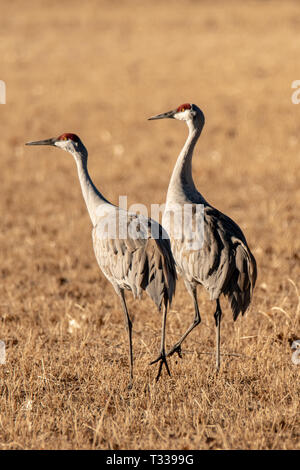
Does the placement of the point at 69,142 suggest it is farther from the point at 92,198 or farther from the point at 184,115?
the point at 184,115

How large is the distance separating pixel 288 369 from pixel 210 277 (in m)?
0.88

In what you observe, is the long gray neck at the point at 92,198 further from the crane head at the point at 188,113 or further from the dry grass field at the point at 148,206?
the dry grass field at the point at 148,206

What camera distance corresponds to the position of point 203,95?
17.0 meters

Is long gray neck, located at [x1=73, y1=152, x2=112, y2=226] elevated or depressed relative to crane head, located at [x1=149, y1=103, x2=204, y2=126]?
depressed

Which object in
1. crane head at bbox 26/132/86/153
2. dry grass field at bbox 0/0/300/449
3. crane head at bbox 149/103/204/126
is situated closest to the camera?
dry grass field at bbox 0/0/300/449

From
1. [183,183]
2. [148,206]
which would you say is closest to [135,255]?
[183,183]

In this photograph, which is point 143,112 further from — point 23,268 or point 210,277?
point 210,277

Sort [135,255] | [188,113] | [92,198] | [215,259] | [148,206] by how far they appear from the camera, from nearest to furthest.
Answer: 1. [135,255]
2. [215,259]
3. [92,198]
4. [188,113]
5. [148,206]

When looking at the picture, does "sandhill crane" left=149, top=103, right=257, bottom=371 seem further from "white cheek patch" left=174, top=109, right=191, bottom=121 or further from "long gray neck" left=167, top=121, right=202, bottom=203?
"white cheek patch" left=174, top=109, right=191, bottom=121

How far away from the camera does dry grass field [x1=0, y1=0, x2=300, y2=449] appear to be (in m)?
4.10

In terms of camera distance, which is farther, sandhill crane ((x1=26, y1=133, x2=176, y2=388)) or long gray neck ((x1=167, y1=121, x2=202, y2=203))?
long gray neck ((x1=167, y1=121, x2=202, y2=203))

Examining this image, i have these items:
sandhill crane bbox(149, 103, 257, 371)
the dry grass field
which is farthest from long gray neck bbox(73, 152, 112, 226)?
the dry grass field

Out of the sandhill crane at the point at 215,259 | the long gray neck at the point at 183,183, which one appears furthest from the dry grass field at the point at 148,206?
the long gray neck at the point at 183,183

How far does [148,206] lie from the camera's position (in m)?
10.3
